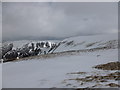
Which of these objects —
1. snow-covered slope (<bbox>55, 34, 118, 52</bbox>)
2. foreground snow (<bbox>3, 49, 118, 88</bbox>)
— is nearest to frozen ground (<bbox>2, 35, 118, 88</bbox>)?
foreground snow (<bbox>3, 49, 118, 88</bbox>)

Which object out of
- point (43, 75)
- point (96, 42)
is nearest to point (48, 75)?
point (43, 75)

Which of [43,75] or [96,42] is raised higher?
[96,42]

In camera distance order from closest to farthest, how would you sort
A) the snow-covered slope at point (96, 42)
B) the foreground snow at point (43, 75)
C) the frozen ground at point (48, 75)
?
1. the frozen ground at point (48, 75)
2. the foreground snow at point (43, 75)
3. the snow-covered slope at point (96, 42)

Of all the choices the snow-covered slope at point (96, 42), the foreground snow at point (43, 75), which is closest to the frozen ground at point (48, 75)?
the foreground snow at point (43, 75)

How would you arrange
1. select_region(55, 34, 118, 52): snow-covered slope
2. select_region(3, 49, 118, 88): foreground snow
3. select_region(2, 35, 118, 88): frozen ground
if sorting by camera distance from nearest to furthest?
select_region(2, 35, 118, 88): frozen ground
select_region(3, 49, 118, 88): foreground snow
select_region(55, 34, 118, 52): snow-covered slope

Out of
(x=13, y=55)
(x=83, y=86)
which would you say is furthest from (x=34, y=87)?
(x=13, y=55)

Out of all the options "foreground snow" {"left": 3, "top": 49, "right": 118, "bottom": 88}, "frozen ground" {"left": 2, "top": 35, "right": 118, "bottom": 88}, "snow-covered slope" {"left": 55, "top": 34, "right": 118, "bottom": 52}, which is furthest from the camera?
"snow-covered slope" {"left": 55, "top": 34, "right": 118, "bottom": 52}

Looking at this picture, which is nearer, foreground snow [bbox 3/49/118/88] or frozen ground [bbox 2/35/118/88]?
frozen ground [bbox 2/35/118/88]

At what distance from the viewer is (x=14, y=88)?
9133 mm

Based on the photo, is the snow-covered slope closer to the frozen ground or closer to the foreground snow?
the foreground snow

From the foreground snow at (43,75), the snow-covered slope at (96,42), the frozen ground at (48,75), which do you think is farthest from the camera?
the snow-covered slope at (96,42)

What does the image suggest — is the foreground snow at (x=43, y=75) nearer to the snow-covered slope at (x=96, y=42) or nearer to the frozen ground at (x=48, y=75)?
the frozen ground at (x=48, y=75)

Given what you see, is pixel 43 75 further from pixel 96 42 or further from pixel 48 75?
pixel 96 42

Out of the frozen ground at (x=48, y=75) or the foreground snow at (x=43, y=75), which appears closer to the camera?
the frozen ground at (x=48, y=75)
